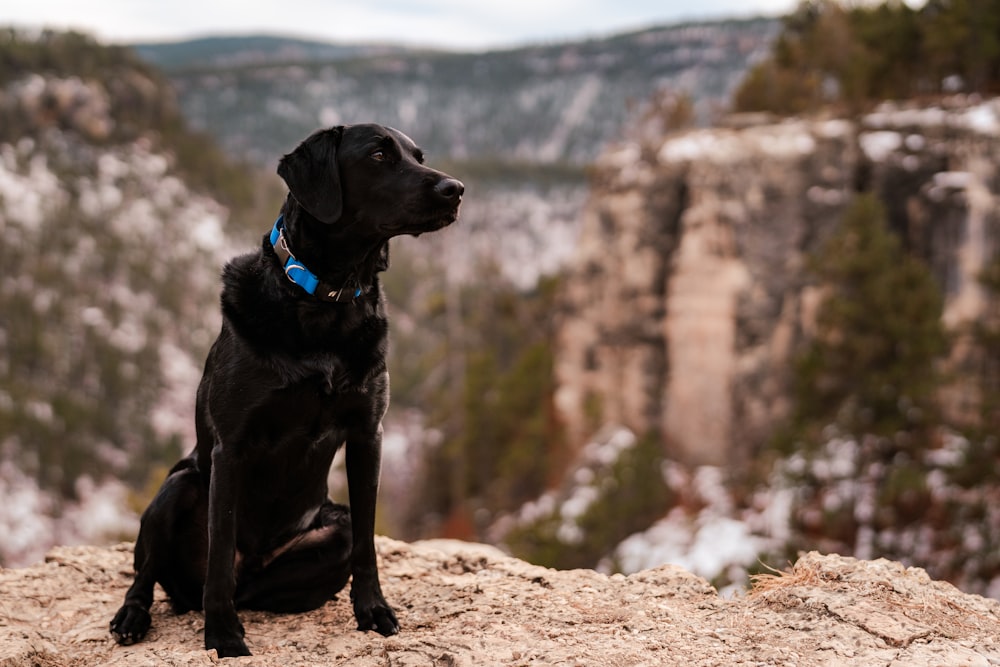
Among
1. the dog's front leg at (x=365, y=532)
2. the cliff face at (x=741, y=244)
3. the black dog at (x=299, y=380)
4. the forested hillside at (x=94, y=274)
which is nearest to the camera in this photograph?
the black dog at (x=299, y=380)

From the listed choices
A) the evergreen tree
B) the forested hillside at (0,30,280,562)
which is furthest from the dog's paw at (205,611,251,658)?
the forested hillside at (0,30,280,562)

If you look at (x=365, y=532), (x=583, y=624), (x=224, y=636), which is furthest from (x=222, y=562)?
(x=583, y=624)

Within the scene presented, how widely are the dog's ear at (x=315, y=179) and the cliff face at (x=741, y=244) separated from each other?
56.7 ft

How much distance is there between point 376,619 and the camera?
3.52 metres

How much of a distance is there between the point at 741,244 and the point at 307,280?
2022 cm

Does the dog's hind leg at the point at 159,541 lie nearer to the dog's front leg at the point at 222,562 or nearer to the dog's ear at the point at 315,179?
the dog's front leg at the point at 222,562

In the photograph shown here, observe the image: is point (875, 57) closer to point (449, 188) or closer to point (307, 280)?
point (449, 188)

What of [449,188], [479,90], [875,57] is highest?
[479,90]

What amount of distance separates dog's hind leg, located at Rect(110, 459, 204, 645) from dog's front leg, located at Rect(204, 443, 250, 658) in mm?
305

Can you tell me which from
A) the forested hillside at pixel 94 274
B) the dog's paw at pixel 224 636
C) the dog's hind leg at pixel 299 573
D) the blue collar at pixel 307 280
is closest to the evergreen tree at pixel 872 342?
the dog's hind leg at pixel 299 573

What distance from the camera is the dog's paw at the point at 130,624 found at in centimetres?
349

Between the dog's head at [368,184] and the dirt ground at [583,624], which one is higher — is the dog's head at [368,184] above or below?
above

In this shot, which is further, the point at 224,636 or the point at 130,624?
the point at 130,624

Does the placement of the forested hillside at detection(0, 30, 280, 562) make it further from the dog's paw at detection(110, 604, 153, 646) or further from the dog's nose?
the dog's nose
